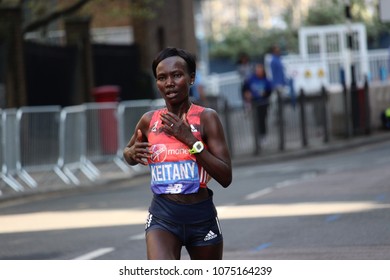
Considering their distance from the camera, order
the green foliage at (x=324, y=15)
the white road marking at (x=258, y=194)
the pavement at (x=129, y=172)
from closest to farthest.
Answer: the white road marking at (x=258, y=194) → the pavement at (x=129, y=172) → the green foliage at (x=324, y=15)

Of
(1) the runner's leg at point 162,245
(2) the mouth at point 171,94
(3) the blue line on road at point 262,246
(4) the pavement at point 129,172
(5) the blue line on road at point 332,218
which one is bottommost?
(4) the pavement at point 129,172

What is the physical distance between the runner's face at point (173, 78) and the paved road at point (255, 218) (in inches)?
186

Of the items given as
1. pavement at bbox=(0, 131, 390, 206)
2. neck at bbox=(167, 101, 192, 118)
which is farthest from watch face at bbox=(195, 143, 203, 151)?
pavement at bbox=(0, 131, 390, 206)

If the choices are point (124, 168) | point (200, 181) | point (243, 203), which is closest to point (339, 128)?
point (124, 168)

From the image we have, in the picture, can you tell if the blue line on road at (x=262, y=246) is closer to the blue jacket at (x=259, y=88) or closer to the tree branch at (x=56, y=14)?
the tree branch at (x=56, y=14)

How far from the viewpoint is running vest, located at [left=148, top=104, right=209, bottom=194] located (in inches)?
255

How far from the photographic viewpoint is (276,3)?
10381 cm

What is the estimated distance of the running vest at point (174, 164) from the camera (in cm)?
649

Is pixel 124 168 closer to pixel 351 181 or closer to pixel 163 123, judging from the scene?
pixel 351 181

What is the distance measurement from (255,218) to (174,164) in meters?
8.38

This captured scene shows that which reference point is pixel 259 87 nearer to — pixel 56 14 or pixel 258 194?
pixel 56 14

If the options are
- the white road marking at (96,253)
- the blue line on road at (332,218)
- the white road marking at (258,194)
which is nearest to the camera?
the white road marking at (96,253)

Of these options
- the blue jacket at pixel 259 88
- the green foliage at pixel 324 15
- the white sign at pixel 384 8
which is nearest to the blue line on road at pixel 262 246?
the white sign at pixel 384 8

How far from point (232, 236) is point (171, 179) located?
667cm
